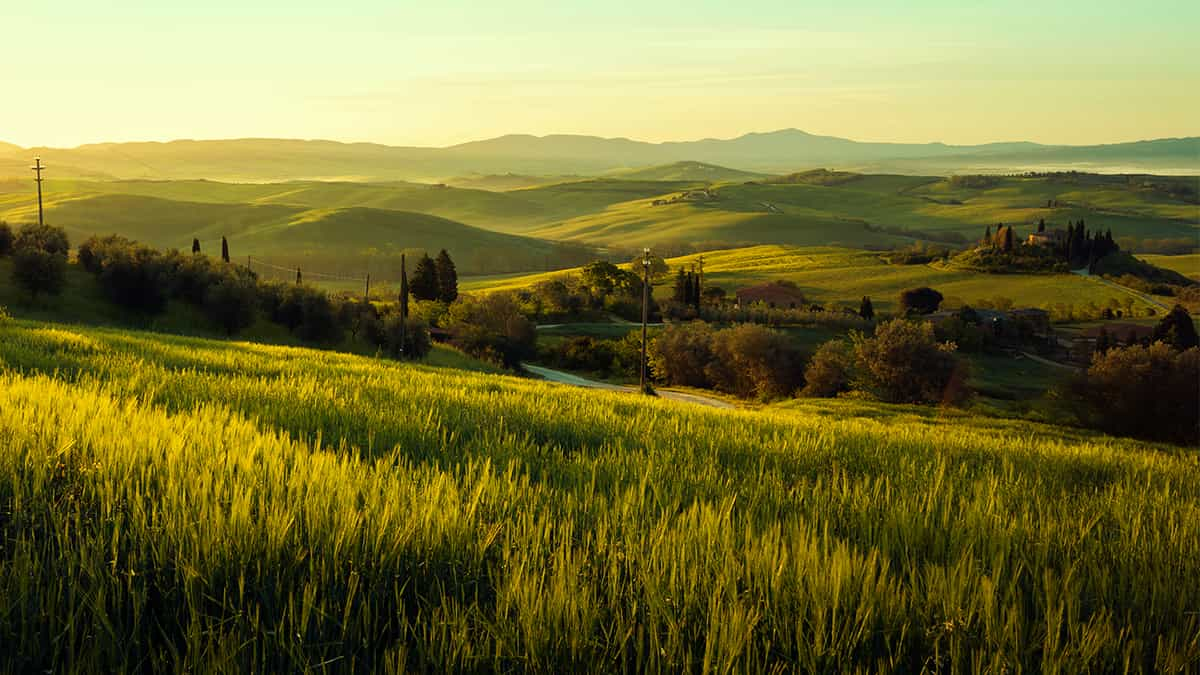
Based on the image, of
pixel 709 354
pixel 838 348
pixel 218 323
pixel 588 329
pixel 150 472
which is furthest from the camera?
pixel 588 329

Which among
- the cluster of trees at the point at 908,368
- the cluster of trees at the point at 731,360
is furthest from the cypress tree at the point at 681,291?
the cluster of trees at the point at 908,368

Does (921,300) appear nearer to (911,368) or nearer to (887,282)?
(887,282)

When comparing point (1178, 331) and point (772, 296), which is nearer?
point (1178, 331)

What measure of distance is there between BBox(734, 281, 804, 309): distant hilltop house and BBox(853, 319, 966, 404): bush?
69.0m

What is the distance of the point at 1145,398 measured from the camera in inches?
1997

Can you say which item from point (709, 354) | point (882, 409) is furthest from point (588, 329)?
point (882, 409)

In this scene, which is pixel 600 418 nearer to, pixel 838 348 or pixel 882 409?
pixel 882 409

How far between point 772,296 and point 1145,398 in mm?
90281

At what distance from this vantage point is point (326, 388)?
9.41 m

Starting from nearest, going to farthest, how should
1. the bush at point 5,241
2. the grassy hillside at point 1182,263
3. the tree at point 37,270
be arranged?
1. the tree at point 37,270
2. the bush at point 5,241
3. the grassy hillside at point 1182,263

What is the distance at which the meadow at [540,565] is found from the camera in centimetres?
245

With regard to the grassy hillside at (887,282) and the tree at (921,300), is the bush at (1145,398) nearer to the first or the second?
the tree at (921,300)

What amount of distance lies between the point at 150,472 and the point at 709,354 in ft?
277

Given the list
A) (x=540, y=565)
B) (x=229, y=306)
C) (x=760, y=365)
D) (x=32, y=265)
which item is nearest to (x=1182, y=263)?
(x=760, y=365)
